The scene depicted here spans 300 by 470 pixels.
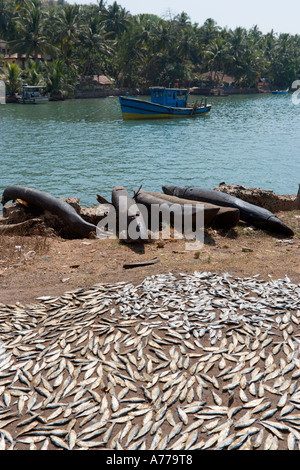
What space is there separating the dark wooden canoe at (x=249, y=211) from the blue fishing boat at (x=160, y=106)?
29.3 m

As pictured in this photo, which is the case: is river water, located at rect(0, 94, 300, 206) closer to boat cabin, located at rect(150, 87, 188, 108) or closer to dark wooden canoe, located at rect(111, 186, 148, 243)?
boat cabin, located at rect(150, 87, 188, 108)

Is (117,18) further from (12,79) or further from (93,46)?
(12,79)

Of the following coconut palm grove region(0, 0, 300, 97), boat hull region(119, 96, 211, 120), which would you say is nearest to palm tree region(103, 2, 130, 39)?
coconut palm grove region(0, 0, 300, 97)

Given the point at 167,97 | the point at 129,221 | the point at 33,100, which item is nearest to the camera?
the point at 129,221

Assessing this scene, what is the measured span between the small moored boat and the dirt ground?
159 ft

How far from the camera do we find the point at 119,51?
6938 centimetres

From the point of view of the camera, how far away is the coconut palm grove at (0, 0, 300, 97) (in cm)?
5812

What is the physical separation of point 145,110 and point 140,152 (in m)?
14.6

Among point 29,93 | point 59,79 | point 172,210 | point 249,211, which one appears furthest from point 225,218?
point 59,79

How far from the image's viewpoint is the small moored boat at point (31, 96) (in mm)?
52719

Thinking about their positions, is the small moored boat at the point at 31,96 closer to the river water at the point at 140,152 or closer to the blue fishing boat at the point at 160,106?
the river water at the point at 140,152
